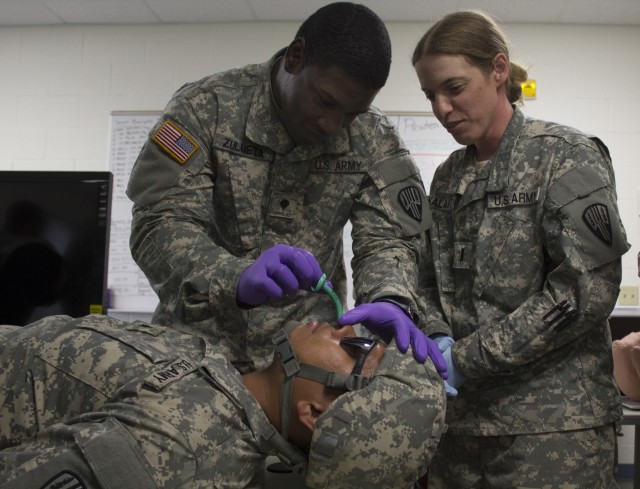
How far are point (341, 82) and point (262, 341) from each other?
2.23 ft

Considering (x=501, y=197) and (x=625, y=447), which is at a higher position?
(x=501, y=197)

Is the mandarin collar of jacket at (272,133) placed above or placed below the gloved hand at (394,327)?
above

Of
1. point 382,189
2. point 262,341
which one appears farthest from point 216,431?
point 382,189

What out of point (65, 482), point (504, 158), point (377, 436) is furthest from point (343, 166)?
point (65, 482)

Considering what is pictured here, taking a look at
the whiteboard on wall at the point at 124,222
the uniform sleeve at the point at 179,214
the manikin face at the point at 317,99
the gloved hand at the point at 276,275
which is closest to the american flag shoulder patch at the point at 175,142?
the uniform sleeve at the point at 179,214

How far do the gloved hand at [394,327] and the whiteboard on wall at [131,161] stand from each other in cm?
237

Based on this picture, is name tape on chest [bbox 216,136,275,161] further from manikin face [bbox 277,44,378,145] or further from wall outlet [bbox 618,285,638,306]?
wall outlet [bbox 618,285,638,306]

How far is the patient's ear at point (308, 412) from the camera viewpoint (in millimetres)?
1253

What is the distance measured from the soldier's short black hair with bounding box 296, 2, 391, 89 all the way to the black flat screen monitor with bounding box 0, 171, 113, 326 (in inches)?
47.2

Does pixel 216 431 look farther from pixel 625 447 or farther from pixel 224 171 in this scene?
pixel 625 447

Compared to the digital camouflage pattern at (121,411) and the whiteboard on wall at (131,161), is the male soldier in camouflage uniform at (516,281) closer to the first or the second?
the digital camouflage pattern at (121,411)

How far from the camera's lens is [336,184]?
1.68 meters

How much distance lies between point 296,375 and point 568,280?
69 cm

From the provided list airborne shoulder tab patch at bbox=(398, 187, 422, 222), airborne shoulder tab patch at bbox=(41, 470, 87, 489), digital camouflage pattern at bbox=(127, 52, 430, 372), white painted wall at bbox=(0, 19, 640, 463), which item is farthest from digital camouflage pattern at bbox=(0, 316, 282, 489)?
white painted wall at bbox=(0, 19, 640, 463)
